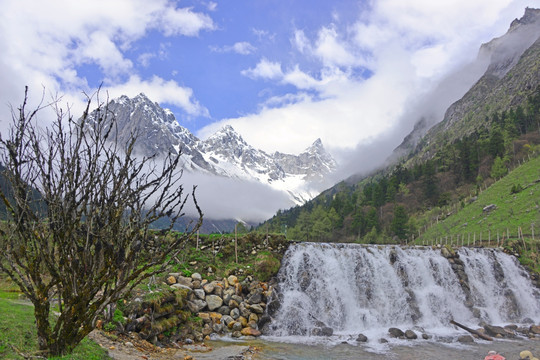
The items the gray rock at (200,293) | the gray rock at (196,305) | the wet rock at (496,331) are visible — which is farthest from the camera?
the wet rock at (496,331)

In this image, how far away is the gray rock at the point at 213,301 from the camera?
18.2m

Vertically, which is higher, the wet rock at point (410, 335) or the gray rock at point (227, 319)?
the gray rock at point (227, 319)

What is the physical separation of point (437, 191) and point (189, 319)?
70.0m

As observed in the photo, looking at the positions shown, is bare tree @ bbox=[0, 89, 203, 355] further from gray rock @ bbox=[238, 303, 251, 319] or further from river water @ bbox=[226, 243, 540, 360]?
gray rock @ bbox=[238, 303, 251, 319]

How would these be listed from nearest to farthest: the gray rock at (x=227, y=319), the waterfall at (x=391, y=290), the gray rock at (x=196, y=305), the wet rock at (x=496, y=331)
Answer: the gray rock at (x=196, y=305) → the gray rock at (x=227, y=319) → the wet rock at (x=496, y=331) → the waterfall at (x=391, y=290)

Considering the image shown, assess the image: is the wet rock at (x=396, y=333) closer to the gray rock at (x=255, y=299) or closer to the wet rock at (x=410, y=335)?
the wet rock at (x=410, y=335)

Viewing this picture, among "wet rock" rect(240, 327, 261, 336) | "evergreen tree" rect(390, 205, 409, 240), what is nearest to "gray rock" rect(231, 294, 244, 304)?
"wet rock" rect(240, 327, 261, 336)

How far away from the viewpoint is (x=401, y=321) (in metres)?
20.4

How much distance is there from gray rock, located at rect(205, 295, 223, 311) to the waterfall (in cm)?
325

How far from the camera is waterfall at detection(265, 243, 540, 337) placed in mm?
19844

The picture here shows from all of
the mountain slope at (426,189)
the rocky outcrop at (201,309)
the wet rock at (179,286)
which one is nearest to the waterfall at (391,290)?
the rocky outcrop at (201,309)

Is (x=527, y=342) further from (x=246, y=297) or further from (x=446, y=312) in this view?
(x=246, y=297)

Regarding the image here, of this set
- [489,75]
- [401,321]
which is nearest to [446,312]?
[401,321]

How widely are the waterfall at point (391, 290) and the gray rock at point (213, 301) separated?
3250 millimetres
